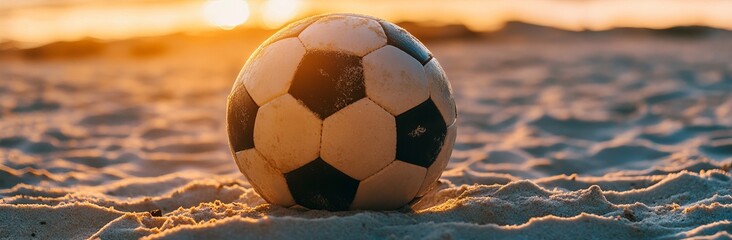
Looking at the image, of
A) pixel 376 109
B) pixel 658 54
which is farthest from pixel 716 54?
pixel 376 109

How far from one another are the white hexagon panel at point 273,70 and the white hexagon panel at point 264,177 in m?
0.21

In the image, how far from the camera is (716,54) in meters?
9.07

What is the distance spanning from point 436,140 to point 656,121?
130 inches

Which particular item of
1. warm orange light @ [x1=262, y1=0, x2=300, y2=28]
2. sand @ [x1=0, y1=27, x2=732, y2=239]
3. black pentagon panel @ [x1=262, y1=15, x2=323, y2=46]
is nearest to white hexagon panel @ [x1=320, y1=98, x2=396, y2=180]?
sand @ [x1=0, y1=27, x2=732, y2=239]

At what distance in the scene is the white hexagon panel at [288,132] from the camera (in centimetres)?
273

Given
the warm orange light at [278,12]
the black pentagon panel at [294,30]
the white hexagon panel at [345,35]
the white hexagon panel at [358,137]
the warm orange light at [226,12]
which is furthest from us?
the warm orange light at [226,12]

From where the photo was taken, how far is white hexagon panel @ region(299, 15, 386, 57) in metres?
2.84

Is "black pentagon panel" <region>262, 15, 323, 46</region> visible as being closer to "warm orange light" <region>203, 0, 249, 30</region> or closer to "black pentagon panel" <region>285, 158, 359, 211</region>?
"black pentagon panel" <region>285, 158, 359, 211</region>

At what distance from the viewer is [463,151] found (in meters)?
4.86

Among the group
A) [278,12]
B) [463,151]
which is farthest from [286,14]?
[463,151]

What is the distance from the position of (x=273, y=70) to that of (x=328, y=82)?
0.76ft

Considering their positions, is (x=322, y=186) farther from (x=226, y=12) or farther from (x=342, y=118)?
(x=226, y=12)

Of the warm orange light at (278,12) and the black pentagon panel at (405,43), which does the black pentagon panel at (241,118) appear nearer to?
the black pentagon panel at (405,43)

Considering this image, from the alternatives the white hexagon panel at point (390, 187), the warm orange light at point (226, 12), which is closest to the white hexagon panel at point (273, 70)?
the white hexagon panel at point (390, 187)
